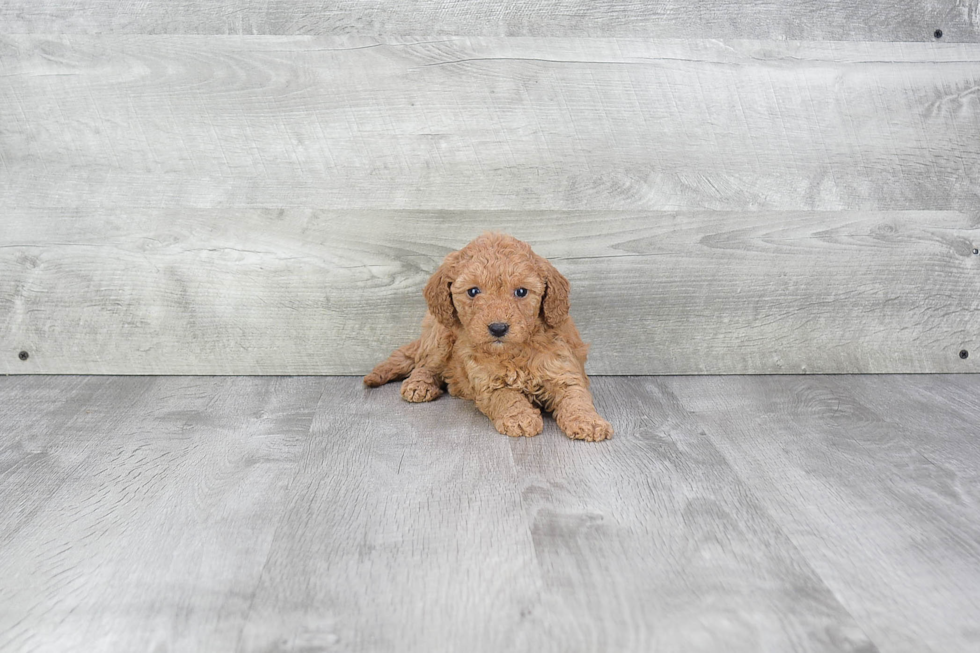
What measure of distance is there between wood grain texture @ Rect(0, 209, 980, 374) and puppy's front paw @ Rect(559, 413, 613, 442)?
0.52 m

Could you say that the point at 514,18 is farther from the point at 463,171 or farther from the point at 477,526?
the point at 477,526

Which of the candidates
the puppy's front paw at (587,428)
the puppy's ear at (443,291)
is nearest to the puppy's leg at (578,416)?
the puppy's front paw at (587,428)

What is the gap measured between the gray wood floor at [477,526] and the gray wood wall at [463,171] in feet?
0.93

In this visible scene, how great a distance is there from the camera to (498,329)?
66.8 inches

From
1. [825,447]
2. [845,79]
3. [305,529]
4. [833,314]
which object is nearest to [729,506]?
[825,447]

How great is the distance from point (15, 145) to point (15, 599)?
1.39 metres

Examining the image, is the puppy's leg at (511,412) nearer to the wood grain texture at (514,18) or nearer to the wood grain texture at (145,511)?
the wood grain texture at (145,511)

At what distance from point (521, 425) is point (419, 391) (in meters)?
0.34

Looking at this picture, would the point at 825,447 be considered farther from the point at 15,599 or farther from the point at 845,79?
the point at 15,599

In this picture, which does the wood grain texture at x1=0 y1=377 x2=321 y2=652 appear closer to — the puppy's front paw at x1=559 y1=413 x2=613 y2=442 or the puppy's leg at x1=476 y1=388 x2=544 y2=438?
the puppy's leg at x1=476 y1=388 x2=544 y2=438

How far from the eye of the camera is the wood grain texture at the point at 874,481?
44.6 inches

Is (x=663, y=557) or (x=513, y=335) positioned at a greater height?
(x=513, y=335)

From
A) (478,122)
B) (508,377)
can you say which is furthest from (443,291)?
(478,122)

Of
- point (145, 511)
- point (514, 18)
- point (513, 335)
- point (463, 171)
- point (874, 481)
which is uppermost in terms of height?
point (514, 18)
